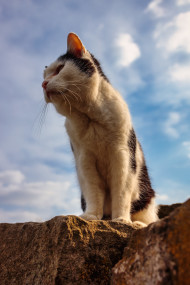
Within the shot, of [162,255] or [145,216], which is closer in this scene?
[162,255]

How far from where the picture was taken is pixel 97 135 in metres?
3.54

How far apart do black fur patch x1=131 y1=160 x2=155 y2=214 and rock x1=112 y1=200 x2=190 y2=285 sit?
191 centimetres

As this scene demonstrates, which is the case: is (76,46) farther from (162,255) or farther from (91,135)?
(162,255)

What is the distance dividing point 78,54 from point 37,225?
236cm

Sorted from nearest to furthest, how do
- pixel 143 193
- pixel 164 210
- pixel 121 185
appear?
pixel 121 185 < pixel 143 193 < pixel 164 210

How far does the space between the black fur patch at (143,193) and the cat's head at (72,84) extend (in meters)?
1.38

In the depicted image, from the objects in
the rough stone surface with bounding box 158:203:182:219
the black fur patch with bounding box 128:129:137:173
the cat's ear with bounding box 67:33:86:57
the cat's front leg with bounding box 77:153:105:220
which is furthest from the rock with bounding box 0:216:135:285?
the rough stone surface with bounding box 158:203:182:219

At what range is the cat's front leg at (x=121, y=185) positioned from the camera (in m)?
3.32

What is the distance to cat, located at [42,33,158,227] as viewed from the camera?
135 inches

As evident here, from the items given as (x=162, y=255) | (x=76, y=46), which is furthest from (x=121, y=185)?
(x=76, y=46)

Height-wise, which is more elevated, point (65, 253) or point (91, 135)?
point (91, 135)

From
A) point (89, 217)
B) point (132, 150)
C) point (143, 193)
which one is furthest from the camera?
point (143, 193)

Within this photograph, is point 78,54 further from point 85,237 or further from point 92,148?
point 85,237

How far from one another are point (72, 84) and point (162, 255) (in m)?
2.46
